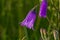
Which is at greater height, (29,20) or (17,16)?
(29,20)

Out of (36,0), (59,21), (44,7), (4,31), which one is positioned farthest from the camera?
Answer: (4,31)

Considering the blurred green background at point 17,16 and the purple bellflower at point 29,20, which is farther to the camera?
the blurred green background at point 17,16

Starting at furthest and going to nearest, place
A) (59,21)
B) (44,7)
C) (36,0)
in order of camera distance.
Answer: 1. (59,21)
2. (36,0)
3. (44,7)

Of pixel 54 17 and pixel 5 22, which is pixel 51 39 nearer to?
pixel 54 17

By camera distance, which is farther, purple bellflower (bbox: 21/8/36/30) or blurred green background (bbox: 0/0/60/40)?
blurred green background (bbox: 0/0/60/40)

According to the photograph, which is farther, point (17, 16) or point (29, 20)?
point (17, 16)

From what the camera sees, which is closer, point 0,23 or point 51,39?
point 51,39

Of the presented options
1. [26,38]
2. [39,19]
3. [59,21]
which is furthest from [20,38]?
[59,21]

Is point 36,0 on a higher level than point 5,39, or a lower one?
higher

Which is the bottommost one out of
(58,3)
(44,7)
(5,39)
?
(5,39)

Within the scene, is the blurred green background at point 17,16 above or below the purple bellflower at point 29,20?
below

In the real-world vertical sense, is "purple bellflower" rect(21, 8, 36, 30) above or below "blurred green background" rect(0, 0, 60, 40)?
above
